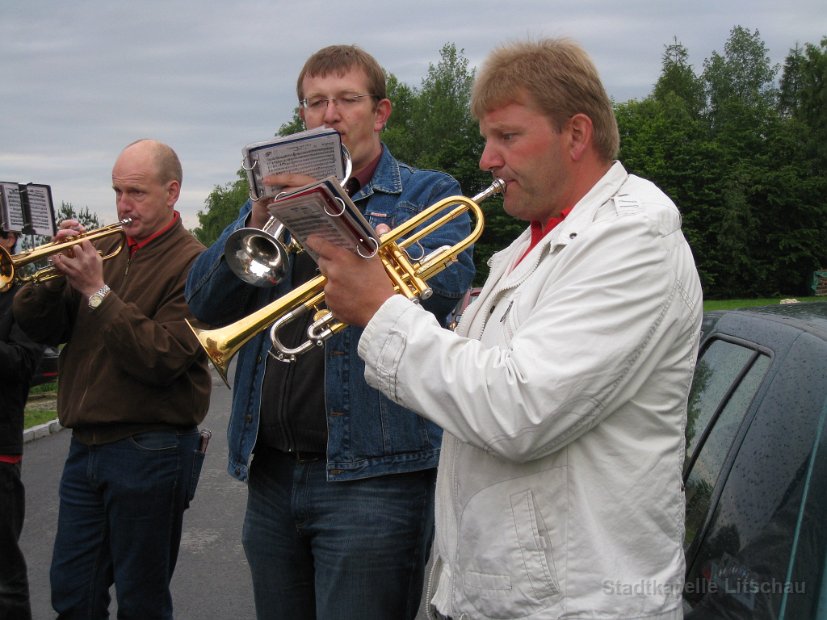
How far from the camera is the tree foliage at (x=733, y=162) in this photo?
5103 cm

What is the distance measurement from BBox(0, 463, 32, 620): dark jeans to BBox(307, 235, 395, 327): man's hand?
261 centimetres

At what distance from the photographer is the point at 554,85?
6.59 feet

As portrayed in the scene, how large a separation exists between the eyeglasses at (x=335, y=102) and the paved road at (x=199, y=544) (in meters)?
2.97

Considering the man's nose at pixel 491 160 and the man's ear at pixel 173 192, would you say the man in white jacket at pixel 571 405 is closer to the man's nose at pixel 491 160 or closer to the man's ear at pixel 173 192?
the man's nose at pixel 491 160

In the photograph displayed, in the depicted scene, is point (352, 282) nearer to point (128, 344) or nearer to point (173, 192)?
point (128, 344)

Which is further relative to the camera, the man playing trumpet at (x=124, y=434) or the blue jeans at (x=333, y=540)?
the man playing trumpet at (x=124, y=434)

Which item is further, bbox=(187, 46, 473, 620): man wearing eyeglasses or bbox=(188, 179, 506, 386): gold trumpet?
bbox=(187, 46, 473, 620): man wearing eyeglasses

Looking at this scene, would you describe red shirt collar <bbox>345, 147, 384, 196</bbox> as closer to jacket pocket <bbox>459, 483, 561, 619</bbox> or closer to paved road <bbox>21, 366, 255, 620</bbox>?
jacket pocket <bbox>459, 483, 561, 619</bbox>

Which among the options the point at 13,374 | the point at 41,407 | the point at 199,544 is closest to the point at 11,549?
the point at 13,374

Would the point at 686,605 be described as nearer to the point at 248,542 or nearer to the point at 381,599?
the point at 381,599

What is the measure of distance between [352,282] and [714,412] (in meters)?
1.06

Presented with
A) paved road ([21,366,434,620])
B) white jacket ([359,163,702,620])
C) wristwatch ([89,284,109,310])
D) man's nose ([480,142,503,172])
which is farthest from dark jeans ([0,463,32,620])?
man's nose ([480,142,503,172])

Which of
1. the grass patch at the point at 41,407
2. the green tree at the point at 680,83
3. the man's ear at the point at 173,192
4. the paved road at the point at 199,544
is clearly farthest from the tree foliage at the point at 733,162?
the man's ear at the point at 173,192

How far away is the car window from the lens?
2205 millimetres
